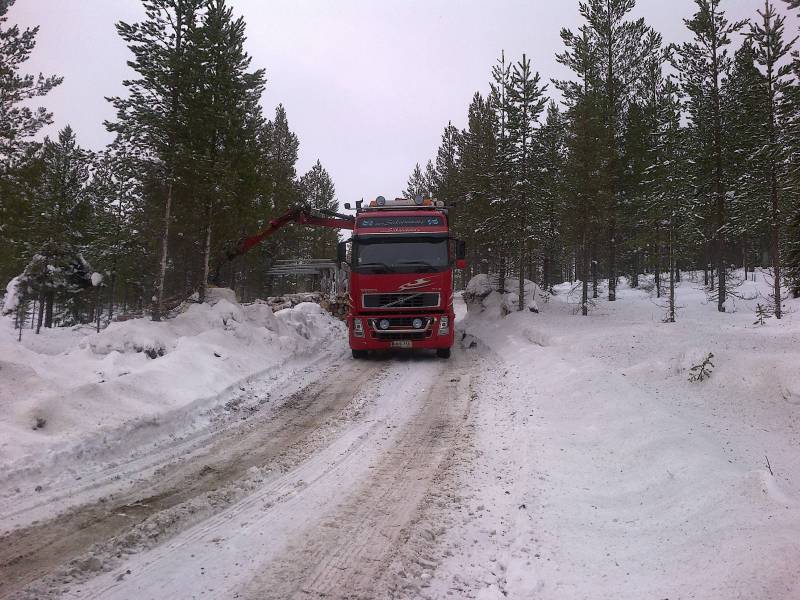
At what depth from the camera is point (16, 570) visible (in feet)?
10.6

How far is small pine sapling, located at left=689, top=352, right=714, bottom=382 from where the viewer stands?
7.64m

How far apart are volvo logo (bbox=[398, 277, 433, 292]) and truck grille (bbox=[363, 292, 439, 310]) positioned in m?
0.19

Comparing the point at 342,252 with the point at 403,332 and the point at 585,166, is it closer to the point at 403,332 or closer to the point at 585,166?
the point at 403,332

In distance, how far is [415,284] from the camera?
12859mm

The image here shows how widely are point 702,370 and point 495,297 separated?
Result: 14.0 m

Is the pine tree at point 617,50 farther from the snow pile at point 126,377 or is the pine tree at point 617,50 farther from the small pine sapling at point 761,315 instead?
the snow pile at point 126,377

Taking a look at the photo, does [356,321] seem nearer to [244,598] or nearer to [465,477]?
[465,477]

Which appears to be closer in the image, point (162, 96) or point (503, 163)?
point (162, 96)

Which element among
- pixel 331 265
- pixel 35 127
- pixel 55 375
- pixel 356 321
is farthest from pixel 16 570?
pixel 331 265

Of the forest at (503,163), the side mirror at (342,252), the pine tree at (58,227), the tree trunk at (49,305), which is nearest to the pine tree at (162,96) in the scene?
the forest at (503,163)

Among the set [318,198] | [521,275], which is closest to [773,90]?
[521,275]

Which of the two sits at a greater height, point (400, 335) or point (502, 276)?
point (502, 276)

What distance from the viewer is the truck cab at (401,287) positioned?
12.9 m

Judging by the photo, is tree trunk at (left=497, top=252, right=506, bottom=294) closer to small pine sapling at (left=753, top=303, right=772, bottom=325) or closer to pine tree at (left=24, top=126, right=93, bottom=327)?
small pine sapling at (left=753, top=303, right=772, bottom=325)
